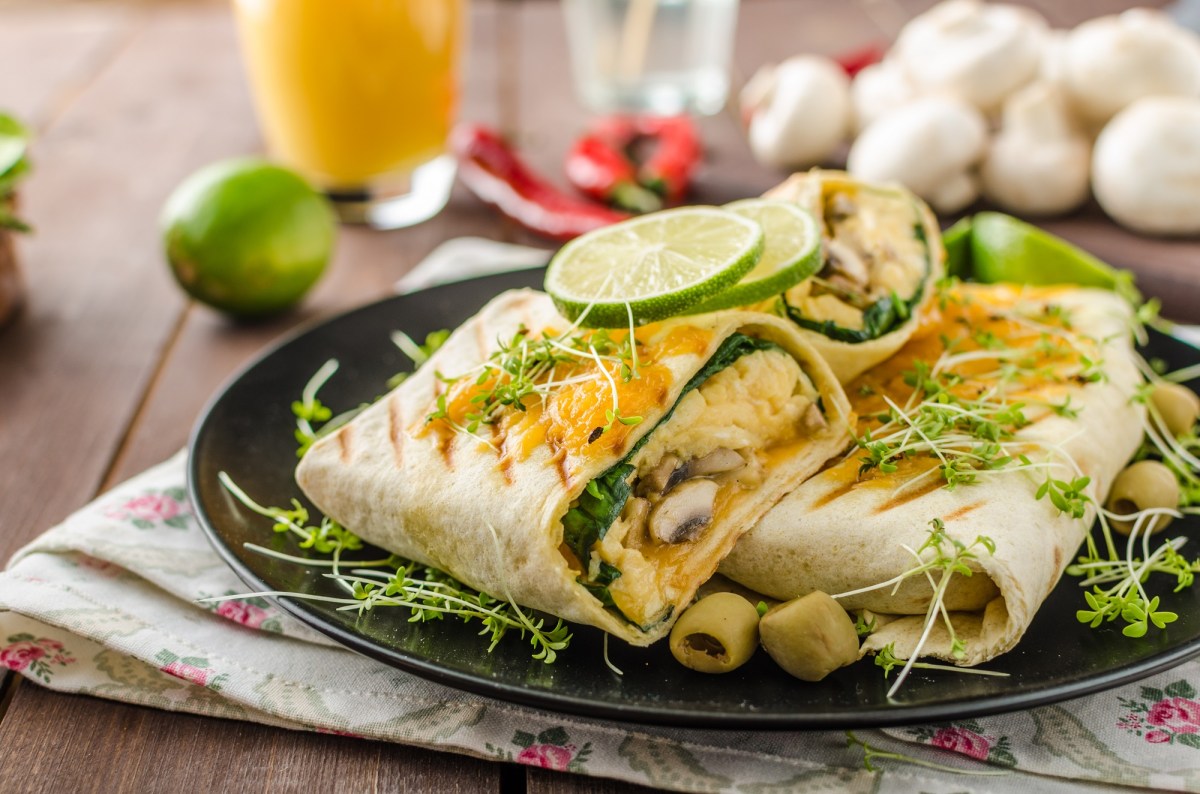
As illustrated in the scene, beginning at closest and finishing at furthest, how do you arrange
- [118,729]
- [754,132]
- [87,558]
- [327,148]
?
[118,729] → [87,558] → [327,148] → [754,132]

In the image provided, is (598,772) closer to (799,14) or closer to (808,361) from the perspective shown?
(808,361)

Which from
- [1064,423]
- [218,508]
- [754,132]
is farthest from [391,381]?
[754,132]

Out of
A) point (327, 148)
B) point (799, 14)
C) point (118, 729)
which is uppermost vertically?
point (118, 729)

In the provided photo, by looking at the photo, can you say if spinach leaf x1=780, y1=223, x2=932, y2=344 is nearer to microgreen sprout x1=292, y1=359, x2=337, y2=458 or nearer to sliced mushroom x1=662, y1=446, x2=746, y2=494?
sliced mushroom x1=662, y1=446, x2=746, y2=494

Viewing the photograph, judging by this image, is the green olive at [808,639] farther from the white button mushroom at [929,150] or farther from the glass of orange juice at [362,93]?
the glass of orange juice at [362,93]

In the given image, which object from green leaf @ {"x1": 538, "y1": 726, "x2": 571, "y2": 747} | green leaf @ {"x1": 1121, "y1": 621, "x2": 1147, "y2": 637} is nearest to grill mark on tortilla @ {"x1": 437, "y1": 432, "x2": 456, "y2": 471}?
green leaf @ {"x1": 538, "y1": 726, "x2": 571, "y2": 747}

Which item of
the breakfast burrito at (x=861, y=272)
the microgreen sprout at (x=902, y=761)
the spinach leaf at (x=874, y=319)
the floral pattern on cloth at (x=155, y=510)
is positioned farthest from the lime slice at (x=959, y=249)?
the floral pattern on cloth at (x=155, y=510)

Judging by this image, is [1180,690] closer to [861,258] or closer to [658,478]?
[658,478]
